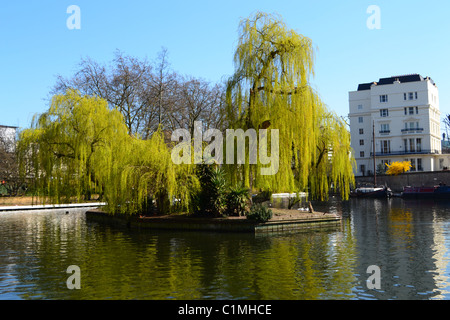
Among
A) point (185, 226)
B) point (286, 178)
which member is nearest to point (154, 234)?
point (185, 226)

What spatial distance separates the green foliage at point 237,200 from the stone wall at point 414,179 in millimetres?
57037

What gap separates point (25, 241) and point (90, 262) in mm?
7998

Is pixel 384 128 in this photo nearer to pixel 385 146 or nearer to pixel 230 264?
pixel 385 146

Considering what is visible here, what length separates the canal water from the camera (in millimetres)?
11406

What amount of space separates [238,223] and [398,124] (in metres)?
74.8

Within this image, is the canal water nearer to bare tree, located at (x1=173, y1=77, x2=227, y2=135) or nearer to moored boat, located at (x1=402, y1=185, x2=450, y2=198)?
bare tree, located at (x1=173, y1=77, x2=227, y2=135)

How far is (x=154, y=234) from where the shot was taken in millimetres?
24094

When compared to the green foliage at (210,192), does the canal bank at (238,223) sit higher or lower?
lower

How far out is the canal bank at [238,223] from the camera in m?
23.8

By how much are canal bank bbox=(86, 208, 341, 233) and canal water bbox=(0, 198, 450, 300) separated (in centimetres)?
84

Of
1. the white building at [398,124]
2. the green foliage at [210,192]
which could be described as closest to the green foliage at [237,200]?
the green foliage at [210,192]

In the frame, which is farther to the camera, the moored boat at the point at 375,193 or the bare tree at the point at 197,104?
the moored boat at the point at 375,193
